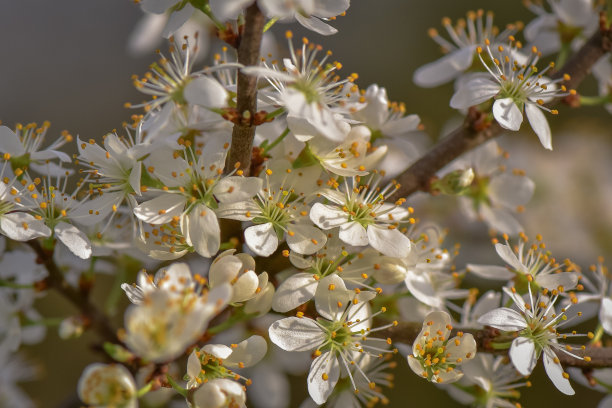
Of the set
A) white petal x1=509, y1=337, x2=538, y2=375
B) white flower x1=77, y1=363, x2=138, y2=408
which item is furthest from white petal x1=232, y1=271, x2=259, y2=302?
white petal x1=509, y1=337, x2=538, y2=375

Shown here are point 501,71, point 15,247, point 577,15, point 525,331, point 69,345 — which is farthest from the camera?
point 69,345

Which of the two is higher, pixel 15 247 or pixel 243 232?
pixel 243 232

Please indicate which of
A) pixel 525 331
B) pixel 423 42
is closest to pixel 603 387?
pixel 525 331

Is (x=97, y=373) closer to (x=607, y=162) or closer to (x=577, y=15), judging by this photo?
(x=577, y=15)

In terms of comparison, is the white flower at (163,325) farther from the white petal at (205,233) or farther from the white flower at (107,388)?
the white petal at (205,233)

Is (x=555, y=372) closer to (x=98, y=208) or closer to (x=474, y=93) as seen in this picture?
(x=474, y=93)

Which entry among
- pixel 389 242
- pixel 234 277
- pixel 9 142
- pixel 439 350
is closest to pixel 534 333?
pixel 439 350
